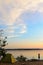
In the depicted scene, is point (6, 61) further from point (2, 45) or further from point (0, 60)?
point (2, 45)

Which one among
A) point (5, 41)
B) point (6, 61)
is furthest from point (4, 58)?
point (5, 41)

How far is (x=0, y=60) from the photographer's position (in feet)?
79.0

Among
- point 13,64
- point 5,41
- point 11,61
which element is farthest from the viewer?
point 5,41

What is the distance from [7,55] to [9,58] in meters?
0.51

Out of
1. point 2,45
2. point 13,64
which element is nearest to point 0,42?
point 2,45

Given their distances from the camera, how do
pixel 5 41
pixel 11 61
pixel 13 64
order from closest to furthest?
pixel 13 64 < pixel 11 61 < pixel 5 41

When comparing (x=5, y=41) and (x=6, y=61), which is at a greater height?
(x=5, y=41)

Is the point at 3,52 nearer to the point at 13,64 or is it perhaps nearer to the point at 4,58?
the point at 4,58

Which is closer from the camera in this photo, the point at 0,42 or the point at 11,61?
the point at 11,61

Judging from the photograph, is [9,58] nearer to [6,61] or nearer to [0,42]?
[6,61]

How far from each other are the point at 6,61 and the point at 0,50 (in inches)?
71.3

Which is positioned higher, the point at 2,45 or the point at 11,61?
the point at 2,45

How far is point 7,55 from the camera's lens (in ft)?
79.5

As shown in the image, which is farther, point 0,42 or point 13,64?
point 0,42
